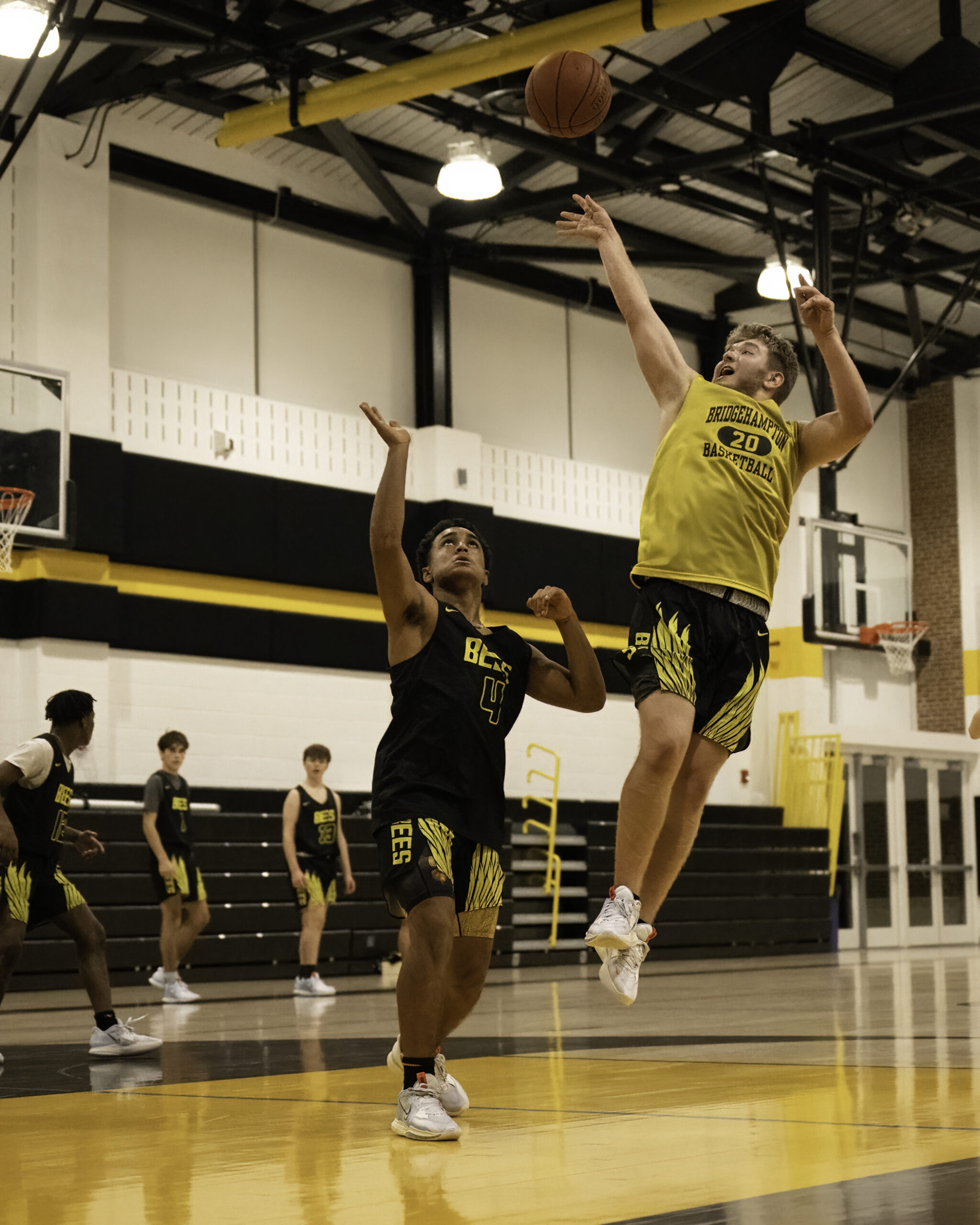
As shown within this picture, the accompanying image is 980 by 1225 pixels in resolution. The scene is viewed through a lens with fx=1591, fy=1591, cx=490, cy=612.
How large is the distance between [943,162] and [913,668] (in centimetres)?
733

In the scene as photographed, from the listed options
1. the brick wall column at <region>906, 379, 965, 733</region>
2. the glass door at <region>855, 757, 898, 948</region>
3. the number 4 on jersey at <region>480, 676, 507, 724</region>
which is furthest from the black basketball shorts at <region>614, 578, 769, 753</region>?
the brick wall column at <region>906, 379, 965, 733</region>

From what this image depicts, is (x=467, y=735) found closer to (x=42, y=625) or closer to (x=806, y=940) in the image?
(x=42, y=625)

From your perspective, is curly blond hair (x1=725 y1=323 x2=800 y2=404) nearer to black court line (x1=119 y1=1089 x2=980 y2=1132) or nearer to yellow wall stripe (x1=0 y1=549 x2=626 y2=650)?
black court line (x1=119 y1=1089 x2=980 y2=1132)

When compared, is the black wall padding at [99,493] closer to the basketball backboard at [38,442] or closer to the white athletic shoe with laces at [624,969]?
the basketball backboard at [38,442]

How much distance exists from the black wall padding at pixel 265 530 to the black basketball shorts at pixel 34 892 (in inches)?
306

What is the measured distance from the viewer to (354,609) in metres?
17.5

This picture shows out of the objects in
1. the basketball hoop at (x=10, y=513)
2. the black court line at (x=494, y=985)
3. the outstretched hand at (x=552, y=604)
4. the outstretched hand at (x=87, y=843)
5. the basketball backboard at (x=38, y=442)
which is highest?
the basketball backboard at (x=38, y=442)

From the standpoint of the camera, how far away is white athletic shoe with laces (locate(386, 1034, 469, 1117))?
15.5 ft

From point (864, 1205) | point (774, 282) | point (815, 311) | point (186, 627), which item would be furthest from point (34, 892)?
point (774, 282)

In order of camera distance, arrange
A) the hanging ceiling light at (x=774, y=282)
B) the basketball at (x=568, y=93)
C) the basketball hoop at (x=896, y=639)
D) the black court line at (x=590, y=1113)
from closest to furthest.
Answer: the black court line at (x=590, y=1113) < the basketball at (x=568, y=93) < the hanging ceiling light at (x=774, y=282) < the basketball hoop at (x=896, y=639)

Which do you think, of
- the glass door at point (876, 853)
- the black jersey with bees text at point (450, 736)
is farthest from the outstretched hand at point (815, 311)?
the glass door at point (876, 853)

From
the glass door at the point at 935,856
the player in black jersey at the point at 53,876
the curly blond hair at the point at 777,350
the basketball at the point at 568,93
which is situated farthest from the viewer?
the glass door at the point at 935,856

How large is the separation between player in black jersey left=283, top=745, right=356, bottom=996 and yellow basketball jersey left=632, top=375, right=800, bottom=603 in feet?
25.6

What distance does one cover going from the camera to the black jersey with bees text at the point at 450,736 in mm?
4836
